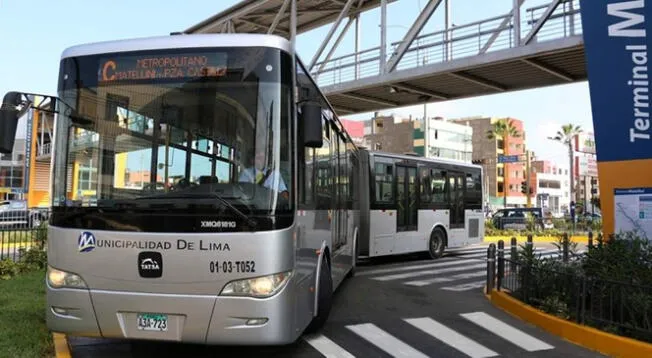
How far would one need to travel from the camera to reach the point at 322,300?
7.19 m

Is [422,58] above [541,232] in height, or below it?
above

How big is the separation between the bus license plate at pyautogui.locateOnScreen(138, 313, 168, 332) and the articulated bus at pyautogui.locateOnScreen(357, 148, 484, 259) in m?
8.87

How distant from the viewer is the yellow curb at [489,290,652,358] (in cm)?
632

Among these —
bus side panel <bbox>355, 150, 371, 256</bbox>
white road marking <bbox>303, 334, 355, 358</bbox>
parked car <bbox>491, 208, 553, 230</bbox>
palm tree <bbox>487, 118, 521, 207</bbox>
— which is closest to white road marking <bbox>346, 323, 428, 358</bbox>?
white road marking <bbox>303, 334, 355, 358</bbox>

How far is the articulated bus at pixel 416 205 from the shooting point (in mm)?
14391

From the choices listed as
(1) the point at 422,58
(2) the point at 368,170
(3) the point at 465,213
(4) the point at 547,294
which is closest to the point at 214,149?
(4) the point at 547,294

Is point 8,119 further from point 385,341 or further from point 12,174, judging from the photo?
point 12,174

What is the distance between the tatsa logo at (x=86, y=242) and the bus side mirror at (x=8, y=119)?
44.3 inches

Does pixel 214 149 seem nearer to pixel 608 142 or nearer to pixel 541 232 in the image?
pixel 608 142

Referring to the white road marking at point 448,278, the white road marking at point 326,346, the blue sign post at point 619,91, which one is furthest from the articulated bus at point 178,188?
the white road marking at point 448,278

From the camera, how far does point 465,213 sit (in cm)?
1778

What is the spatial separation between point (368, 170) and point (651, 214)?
7.04 m

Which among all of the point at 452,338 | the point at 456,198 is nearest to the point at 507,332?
the point at 452,338

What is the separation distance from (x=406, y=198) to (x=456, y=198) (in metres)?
2.56
